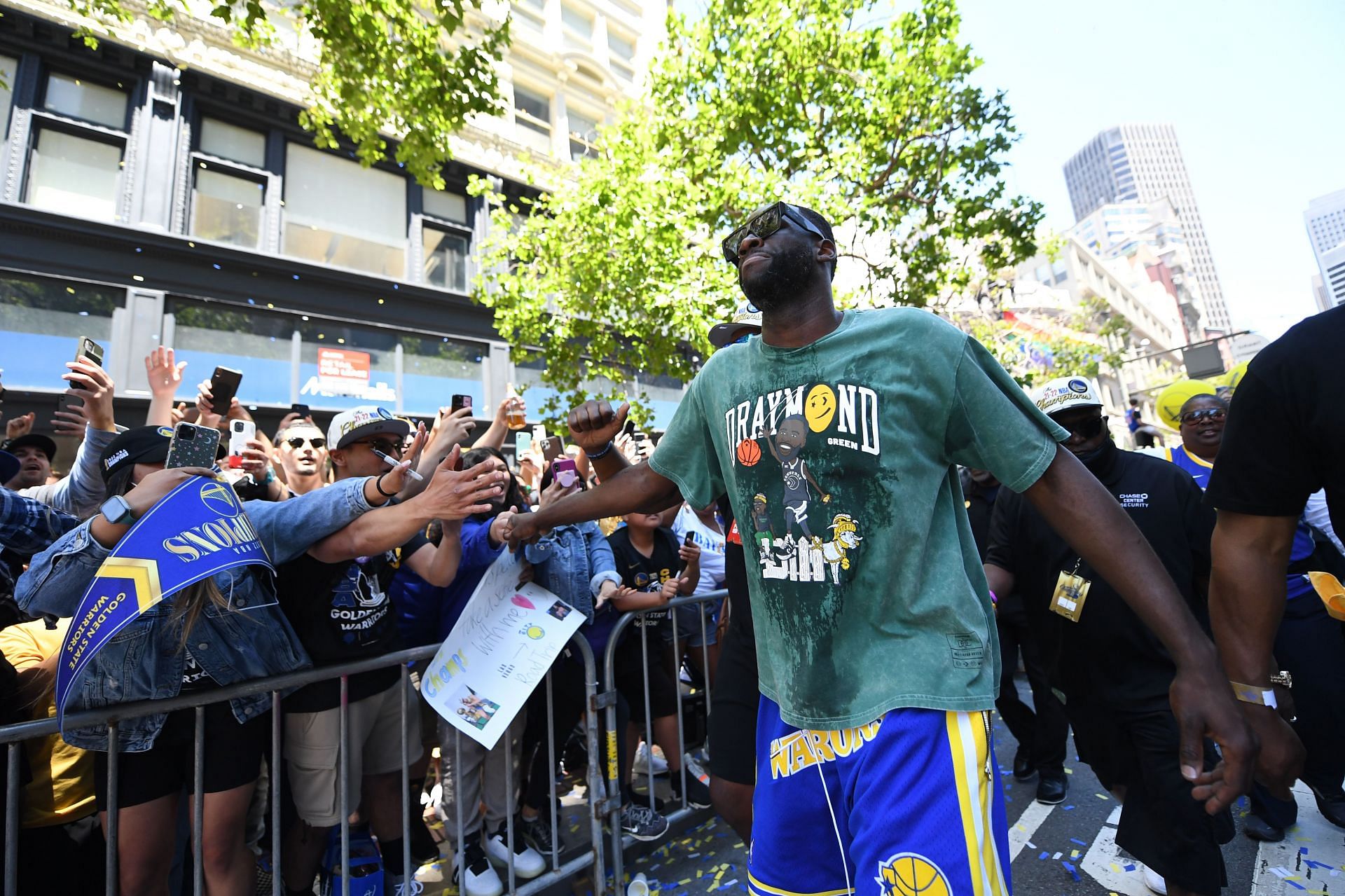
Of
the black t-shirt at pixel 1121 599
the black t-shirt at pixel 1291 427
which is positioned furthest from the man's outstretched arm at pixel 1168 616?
the black t-shirt at pixel 1121 599

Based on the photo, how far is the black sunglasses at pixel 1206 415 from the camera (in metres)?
4.71

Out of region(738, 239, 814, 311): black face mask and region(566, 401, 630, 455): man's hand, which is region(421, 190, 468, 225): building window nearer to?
region(566, 401, 630, 455): man's hand

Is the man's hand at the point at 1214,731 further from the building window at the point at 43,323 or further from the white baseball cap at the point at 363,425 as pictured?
the building window at the point at 43,323

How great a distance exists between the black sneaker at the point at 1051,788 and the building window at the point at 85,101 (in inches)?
650

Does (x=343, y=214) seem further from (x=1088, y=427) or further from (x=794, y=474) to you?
(x=794, y=474)

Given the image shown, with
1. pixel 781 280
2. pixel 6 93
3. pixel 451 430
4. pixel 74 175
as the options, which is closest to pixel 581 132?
pixel 74 175

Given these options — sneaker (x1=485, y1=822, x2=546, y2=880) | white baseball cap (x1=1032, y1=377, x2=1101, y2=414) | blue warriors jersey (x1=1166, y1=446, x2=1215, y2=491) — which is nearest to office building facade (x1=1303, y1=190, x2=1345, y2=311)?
blue warriors jersey (x1=1166, y1=446, x2=1215, y2=491)

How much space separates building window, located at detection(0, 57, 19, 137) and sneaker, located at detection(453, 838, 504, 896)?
1430 cm

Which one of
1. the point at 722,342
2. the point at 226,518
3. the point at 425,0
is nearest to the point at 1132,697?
the point at 722,342

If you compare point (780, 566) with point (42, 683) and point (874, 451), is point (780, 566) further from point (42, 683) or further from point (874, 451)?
point (42, 683)

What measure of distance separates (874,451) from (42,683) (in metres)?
3.42

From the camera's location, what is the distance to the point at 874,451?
164cm

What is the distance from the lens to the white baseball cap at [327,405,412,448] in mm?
3141

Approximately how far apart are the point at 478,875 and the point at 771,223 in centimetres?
345
